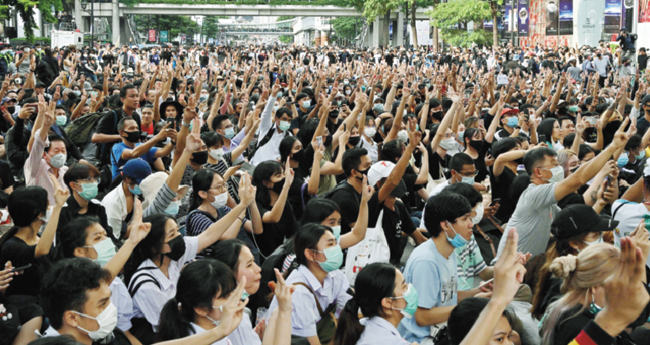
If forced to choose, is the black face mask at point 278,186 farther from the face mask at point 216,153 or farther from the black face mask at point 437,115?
the black face mask at point 437,115

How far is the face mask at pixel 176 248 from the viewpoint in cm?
415

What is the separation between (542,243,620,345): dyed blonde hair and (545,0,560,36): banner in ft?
119

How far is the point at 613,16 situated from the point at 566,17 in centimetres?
453

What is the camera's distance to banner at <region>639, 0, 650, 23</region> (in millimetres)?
27028

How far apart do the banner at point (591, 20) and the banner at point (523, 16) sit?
21.7ft

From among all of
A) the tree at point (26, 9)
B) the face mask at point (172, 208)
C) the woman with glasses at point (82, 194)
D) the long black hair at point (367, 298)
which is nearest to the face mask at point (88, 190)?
the woman with glasses at point (82, 194)

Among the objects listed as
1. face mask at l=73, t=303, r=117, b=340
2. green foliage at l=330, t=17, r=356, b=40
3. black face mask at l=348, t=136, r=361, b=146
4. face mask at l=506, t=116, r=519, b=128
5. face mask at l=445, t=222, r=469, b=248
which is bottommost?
face mask at l=73, t=303, r=117, b=340

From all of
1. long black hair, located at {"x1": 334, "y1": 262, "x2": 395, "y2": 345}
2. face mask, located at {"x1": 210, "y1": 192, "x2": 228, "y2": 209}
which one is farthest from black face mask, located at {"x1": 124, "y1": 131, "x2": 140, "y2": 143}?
long black hair, located at {"x1": 334, "y1": 262, "x2": 395, "y2": 345}

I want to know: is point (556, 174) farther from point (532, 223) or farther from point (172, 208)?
point (172, 208)

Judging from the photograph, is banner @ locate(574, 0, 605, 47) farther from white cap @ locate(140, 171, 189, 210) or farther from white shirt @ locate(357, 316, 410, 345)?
white shirt @ locate(357, 316, 410, 345)

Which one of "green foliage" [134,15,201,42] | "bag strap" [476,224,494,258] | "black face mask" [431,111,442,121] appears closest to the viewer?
"bag strap" [476,224,494,258]

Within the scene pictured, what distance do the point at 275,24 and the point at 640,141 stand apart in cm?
18425

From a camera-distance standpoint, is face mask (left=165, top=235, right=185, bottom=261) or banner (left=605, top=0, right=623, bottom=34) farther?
banner (left=605, top=0, right=623, bottom=34)

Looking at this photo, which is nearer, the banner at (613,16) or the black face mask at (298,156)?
the black face mask at (298,156)
